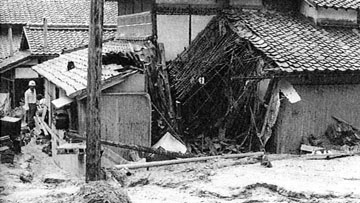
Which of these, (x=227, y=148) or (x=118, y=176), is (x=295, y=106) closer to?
(x=227, y=148)

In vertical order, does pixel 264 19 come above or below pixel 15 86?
above

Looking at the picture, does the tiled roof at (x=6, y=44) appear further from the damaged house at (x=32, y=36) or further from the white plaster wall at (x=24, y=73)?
the white plaster wall at (x=24, y=73)

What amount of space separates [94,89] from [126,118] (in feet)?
10.8

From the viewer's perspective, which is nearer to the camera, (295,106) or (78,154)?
(78,154)

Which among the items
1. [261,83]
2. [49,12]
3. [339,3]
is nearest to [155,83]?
[261,83]

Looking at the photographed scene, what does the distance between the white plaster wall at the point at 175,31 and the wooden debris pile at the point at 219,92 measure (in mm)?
300

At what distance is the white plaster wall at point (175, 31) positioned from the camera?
1443 centimetres

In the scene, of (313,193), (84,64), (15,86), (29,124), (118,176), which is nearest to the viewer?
(313,193)

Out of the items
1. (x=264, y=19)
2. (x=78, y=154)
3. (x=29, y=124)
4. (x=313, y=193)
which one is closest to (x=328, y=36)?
(x=264, y=19)

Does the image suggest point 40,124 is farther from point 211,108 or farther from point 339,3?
point 339,3

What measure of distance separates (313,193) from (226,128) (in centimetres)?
550

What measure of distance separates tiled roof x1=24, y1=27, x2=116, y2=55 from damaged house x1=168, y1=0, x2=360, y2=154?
10218 mm

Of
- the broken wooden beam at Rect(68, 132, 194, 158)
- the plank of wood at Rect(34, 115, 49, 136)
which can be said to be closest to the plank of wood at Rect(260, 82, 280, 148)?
the broken wooden beam at Rect(68, 132, 194, 158)

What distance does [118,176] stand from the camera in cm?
970
